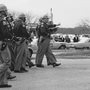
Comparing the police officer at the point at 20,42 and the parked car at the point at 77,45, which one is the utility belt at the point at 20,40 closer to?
the police officer at the point at 20,42

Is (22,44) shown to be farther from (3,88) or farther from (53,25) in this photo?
(3,88)

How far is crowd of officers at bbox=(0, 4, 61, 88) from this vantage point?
10.0m

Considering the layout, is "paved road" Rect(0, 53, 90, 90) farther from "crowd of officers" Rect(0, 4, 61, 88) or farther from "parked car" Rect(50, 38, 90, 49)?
"parked car" Rect(50, 38, 90, 49)

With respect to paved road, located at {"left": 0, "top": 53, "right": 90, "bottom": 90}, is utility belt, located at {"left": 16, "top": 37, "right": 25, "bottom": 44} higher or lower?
higher

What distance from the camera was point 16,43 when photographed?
13961mm

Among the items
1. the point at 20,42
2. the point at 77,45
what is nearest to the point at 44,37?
the point at 20,42

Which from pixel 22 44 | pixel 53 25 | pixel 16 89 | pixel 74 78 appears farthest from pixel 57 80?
pixel 53 25

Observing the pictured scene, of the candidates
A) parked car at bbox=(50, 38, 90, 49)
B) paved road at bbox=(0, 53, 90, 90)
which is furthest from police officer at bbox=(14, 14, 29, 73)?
parked car at bbox=(50, 38, 90, 49)

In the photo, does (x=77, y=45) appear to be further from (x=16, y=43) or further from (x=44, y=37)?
(x=16, y=43)

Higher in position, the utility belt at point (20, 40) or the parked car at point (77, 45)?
the utility belt at point (20, 40)

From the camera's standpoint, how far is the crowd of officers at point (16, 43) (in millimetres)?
10008

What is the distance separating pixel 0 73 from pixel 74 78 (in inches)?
111

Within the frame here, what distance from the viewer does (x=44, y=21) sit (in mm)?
15617

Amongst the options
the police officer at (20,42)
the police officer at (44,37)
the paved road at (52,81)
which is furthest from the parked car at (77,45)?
the paved road at (52,81)
